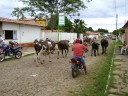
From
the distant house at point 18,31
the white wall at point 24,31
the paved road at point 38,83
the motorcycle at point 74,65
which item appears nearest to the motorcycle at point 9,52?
the paved road at point 38,83

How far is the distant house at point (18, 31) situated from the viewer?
3148 centimetres

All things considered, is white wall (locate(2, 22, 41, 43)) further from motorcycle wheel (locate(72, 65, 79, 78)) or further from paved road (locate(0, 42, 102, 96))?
motorcycle wheel (locate(72, 65, 79, 78))

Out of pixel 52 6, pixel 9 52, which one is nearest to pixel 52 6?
pixel 52 6

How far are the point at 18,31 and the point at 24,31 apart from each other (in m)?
2.20

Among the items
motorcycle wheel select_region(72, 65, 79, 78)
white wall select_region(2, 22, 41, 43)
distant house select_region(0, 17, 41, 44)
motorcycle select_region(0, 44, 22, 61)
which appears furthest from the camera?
white wall select_region(2, 22, 41, 43)

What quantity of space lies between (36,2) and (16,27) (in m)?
20.1

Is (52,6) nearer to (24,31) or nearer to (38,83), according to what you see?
(24,31)

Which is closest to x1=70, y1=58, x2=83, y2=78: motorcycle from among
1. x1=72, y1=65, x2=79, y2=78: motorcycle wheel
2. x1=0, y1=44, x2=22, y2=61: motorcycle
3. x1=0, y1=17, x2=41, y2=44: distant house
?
x1=72, y1=65, x2=79, y2=78: motorcycle wheel

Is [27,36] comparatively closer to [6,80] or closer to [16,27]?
[16,27]

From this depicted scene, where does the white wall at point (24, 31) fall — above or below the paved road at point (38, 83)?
above

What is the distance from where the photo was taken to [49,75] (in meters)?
13.2

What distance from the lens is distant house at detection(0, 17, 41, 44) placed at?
31.5m

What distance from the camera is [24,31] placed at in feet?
122

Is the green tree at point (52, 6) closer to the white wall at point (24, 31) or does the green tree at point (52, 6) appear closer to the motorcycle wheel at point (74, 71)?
the white wall at point (24, 31)
